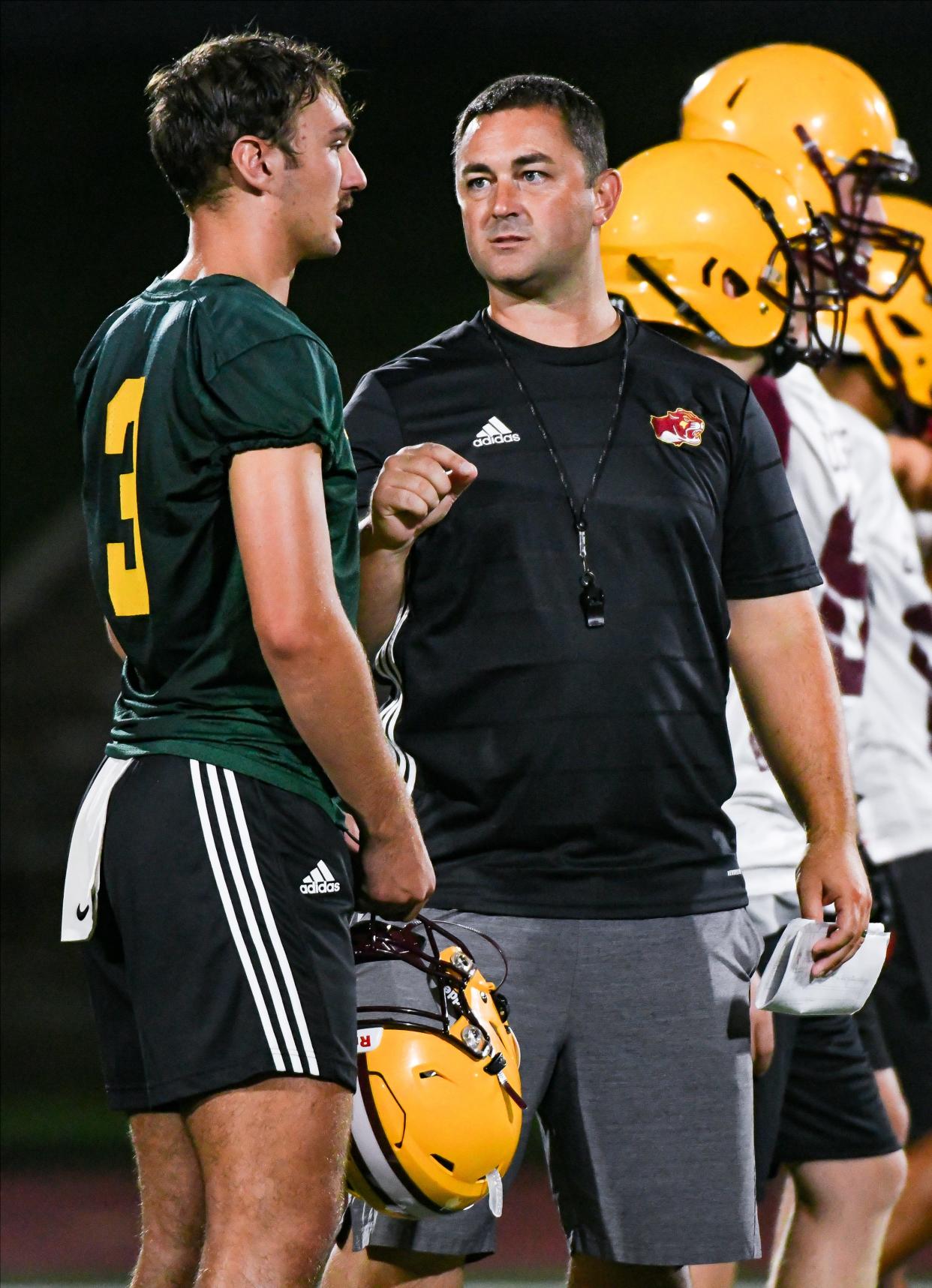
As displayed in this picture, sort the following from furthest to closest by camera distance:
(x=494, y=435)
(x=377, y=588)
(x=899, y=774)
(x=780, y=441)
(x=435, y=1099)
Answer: (x=899, y=774), (x=780, y=441), (x=494, y=435), (x=377, y=588), (x=435, y=1099)

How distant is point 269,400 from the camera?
1.78 m

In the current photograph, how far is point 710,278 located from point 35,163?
2.58m

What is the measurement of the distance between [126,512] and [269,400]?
0.21 meters

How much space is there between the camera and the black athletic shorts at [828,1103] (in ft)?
9.81

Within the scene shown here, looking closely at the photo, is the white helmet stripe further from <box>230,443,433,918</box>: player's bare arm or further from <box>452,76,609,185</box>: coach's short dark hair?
<box>452,76,609,185</box>: coach's short dark hair

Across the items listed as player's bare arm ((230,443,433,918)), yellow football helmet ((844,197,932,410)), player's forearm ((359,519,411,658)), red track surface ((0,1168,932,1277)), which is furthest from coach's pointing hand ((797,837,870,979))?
red track surface ((0,1168,932,1277))

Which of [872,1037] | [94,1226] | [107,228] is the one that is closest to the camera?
[872,1037]

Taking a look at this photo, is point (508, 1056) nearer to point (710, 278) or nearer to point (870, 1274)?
point (870, 1274)

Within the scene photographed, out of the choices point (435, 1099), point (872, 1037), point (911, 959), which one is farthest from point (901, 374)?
point (435, 1099)

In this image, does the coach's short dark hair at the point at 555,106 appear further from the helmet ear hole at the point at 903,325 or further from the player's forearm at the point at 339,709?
the helmet ear hole at the point at 903,325

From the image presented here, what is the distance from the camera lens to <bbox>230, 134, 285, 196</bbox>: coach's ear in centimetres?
194

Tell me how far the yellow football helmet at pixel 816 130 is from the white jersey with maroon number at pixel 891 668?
0.45 meters

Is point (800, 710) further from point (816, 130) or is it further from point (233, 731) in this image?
point (816, 130)

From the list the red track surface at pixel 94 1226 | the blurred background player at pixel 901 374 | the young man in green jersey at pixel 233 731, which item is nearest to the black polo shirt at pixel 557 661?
the young man in green jersey at pixel 233 731
